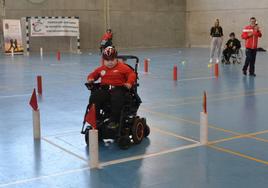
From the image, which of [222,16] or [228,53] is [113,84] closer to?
[228,53]

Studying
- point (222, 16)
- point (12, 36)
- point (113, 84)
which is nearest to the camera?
point (113, 84)

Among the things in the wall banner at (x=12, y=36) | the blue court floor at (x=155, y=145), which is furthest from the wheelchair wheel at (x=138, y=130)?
the wall banner at (x=12, y=36)

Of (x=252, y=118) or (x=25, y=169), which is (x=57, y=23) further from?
(x=25, y=169)

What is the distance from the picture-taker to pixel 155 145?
614 centimetres

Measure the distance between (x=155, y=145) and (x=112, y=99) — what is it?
87 centimetres

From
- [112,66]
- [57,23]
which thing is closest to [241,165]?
[112,66]

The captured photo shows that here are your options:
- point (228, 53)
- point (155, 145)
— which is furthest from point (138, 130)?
point (228, 53)

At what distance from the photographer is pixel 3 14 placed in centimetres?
2672

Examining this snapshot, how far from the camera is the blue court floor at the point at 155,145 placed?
475cm

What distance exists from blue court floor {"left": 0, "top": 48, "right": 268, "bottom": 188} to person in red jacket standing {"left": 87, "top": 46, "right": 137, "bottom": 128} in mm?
545

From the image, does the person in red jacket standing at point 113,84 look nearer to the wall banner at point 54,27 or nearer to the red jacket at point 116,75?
the red jacket at point 116,75

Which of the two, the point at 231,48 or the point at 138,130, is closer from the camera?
the point at 138,130

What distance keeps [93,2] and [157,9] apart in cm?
528

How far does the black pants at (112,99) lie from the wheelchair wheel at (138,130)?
0.80 ft
